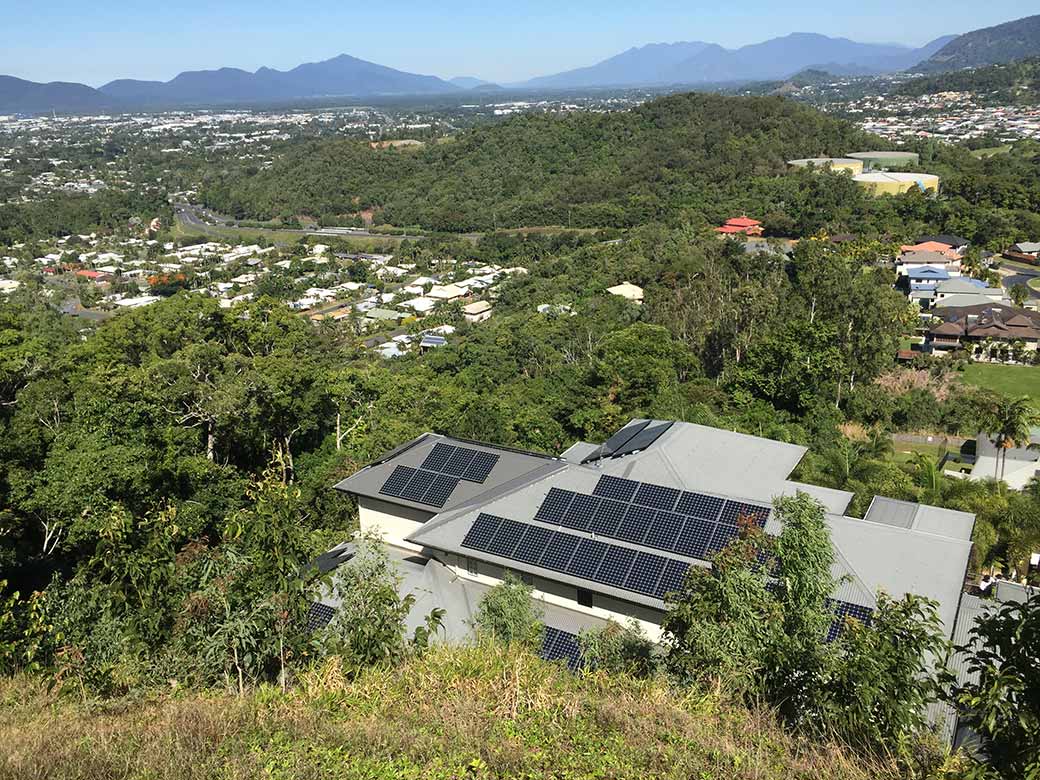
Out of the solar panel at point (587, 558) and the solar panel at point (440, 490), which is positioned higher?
the solar panel at point (587, 558)

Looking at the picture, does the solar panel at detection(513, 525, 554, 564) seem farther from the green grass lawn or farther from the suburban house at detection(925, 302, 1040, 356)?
the suburban house at detection(925, 302, 1040, 356)

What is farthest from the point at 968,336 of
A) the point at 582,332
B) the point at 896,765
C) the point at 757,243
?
the point at 896,765

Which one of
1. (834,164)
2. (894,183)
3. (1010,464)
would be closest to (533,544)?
(1010,464)

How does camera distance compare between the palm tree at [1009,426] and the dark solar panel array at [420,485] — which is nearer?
the dark solar panel array at [420,485]

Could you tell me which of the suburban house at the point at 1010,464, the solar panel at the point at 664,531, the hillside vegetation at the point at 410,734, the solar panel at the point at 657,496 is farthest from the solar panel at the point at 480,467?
the suburban house at the point at 1010,464

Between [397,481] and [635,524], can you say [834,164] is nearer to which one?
[397,481]

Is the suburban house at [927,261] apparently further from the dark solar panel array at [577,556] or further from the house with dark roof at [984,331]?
the dark solar panel array at [577,556]

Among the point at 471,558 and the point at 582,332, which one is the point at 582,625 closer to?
the point at 471,558

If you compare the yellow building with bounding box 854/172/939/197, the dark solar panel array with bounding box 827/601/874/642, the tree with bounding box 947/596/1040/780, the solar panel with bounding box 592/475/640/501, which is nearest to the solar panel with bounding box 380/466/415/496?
the solar panel with bounding box 592/475/640/501
